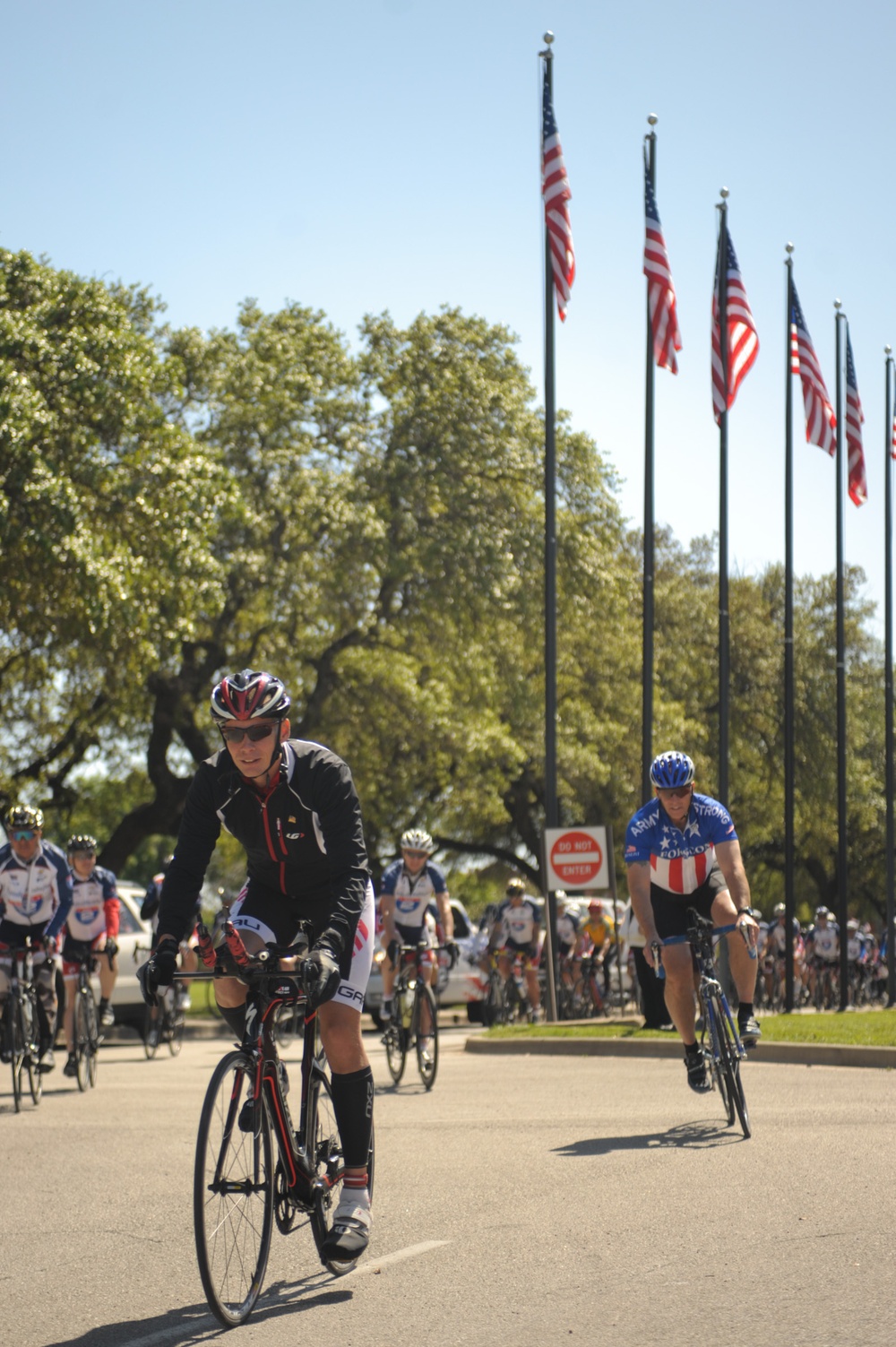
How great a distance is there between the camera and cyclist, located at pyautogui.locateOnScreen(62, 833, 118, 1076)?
1454cm

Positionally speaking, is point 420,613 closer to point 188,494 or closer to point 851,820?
point 188,494

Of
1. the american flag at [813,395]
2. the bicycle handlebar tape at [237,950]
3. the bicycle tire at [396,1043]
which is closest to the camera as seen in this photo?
the bicycle handlebar tape at [237,950]

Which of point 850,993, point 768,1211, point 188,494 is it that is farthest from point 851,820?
point 768,1211

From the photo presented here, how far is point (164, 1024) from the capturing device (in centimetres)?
1914

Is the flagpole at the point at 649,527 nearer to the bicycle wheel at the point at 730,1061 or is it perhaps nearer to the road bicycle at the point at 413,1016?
the road bicycle at the point at 413,1016

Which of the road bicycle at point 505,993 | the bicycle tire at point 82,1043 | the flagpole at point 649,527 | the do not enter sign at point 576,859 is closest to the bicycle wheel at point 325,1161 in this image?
the bicycle tire at point 82,1043

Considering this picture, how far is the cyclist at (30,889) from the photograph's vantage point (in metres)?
12.9

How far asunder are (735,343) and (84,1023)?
1411cm

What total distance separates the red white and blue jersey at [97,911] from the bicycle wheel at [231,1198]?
31.4ft

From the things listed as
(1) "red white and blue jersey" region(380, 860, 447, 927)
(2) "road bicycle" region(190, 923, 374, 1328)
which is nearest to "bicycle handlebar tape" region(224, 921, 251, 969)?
(2) "road bicycle" region(190, 923, 374, 1328)

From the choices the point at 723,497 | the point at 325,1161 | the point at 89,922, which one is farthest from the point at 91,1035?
the point at 723,497

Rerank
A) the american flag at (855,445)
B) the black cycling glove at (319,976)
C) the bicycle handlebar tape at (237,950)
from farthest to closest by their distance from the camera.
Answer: the american flag at (855,445) → the bicycle handlebar tape at (237,950) → the black cycling glove at (319,976)

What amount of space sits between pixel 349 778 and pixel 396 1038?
849cm

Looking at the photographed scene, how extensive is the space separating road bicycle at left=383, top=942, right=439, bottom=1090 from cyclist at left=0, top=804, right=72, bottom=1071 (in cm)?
275
